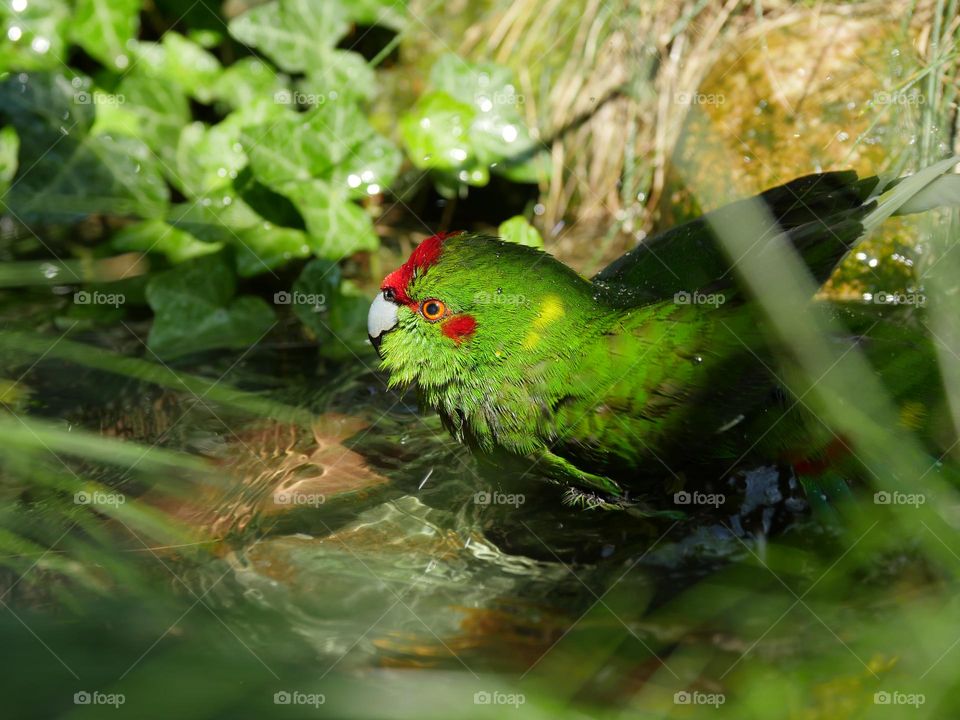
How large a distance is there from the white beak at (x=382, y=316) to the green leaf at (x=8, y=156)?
206cm

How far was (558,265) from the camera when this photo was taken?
2367 mm

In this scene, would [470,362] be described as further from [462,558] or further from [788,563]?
[788,563]

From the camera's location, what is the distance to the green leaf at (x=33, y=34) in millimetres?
3818

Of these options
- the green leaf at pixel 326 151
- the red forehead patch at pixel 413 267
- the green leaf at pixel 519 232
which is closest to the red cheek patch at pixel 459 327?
the red forehead patch at pixel 413 267

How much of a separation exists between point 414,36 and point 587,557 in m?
2.70

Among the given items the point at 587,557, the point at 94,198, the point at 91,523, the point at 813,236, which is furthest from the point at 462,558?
the point at 94,198

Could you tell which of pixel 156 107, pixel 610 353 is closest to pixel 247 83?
pixel 156 107

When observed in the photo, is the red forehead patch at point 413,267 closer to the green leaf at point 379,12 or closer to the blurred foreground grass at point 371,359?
the blurred foreground grass at point 371,359

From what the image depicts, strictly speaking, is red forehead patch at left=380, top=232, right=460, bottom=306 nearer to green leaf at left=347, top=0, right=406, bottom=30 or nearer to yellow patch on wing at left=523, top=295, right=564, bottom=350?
yellow patch on wing at left=523, top=295, right=564, bottom=350

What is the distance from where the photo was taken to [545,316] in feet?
7.53

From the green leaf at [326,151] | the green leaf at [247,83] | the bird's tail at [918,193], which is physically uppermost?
the green leaf at [247,83]

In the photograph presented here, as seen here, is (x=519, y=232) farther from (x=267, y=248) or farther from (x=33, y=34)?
(x=33, y=34)

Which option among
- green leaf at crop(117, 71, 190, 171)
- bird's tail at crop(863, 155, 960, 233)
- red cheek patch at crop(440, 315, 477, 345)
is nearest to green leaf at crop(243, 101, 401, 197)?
green leaf at crop(117, 71, 190, 171)

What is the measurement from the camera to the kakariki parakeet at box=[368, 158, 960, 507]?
2.14 m
